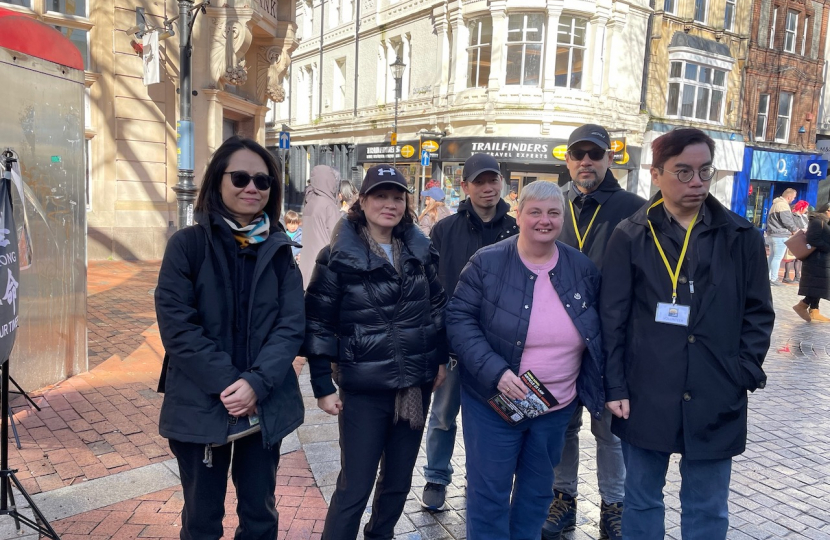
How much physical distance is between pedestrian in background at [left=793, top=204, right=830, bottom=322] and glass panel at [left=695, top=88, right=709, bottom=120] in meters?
16.6

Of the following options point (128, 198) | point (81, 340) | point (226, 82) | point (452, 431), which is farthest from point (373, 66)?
point (452, 431)

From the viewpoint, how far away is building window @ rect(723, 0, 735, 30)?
975 inches

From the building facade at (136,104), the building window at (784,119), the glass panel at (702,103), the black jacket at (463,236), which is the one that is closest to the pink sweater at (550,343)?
the black jacket at (463,236)

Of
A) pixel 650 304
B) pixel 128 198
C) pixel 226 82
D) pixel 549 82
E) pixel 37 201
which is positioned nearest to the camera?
pixel 650 304

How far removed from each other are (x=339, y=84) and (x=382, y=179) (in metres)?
30.3

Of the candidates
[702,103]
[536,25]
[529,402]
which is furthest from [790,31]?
[529,402]

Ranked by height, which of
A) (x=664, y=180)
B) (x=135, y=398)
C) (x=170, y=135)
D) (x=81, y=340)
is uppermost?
(x=170, y=135)

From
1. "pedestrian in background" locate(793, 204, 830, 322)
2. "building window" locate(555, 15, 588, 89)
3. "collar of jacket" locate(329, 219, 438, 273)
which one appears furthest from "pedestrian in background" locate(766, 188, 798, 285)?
"collar of jacket" locate(329, 219, 438, 273)

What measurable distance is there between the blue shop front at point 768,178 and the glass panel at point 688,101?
132 inches

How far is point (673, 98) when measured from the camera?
941 inches

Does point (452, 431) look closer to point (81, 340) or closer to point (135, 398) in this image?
point (135, 398)

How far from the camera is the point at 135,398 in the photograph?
16.8 feet

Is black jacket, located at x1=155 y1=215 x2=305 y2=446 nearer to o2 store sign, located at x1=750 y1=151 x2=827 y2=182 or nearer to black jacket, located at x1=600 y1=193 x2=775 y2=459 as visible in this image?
black jacket, located at x1=600 y1=193 x2=775 y2=459

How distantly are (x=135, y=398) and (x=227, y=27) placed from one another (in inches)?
398
